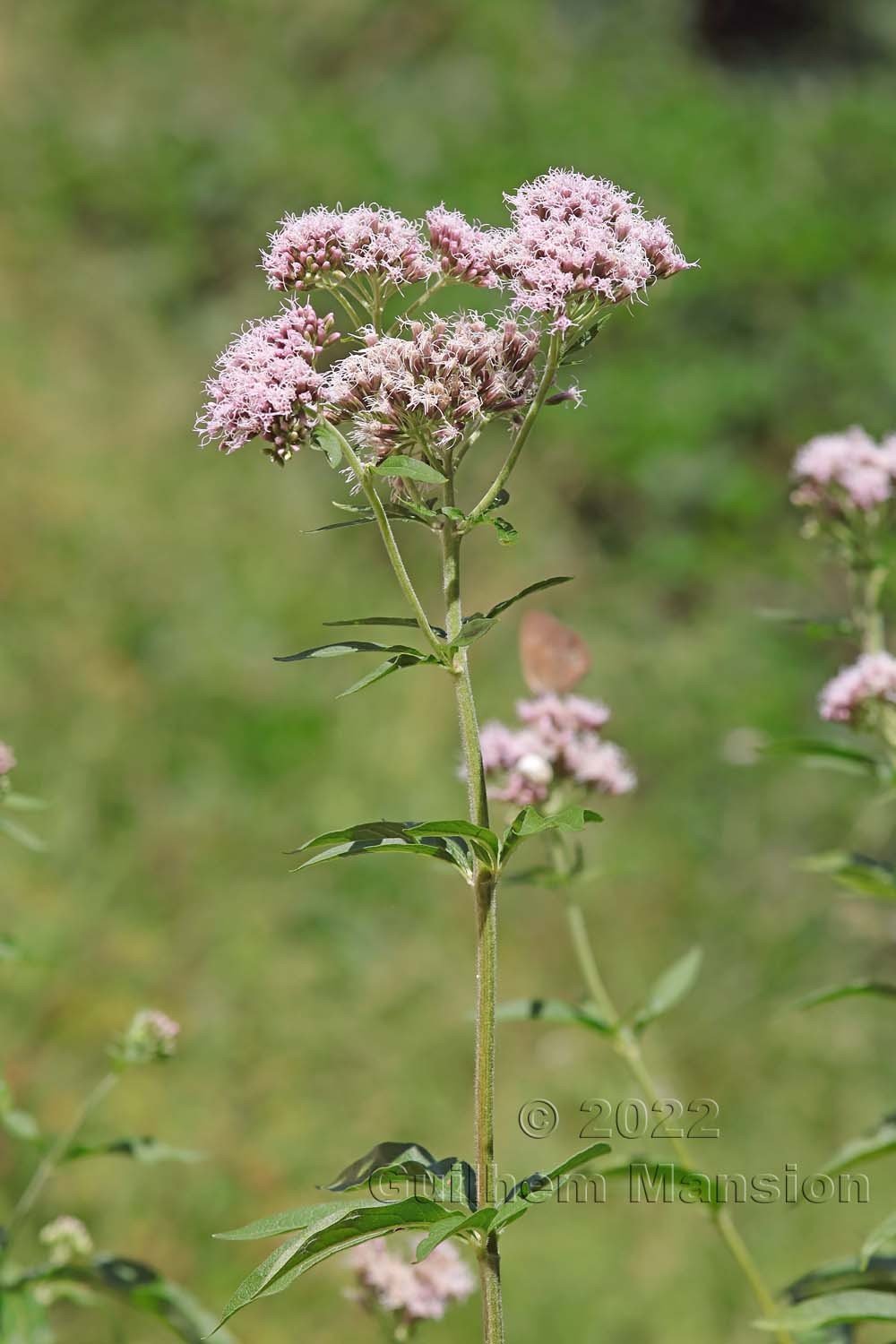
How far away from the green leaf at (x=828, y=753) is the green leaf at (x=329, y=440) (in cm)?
101

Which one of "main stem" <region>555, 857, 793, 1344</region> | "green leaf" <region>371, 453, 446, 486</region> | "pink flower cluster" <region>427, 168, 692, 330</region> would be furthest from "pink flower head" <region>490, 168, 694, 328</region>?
"main stem" <region>555, 857, 793, 1344</region>

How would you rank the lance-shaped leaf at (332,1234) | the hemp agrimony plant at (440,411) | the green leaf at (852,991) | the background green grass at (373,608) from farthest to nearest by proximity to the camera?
the background green grass at (373,608) < the green leaf at (852,991) < the hemp agrimony plant at (440,411) < the lance-shaped leaf at (332,1234)

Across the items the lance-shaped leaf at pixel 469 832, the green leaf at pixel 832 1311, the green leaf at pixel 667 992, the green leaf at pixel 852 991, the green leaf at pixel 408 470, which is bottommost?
the green leaf at pixel 832 1311

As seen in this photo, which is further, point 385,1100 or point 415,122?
point 415,122

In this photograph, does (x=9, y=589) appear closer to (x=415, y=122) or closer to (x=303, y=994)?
(x=303, y=994)

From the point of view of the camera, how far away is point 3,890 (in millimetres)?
4434

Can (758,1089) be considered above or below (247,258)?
below

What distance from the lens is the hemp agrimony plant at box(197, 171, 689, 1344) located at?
1414 mm

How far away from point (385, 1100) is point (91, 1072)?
3.09 ft

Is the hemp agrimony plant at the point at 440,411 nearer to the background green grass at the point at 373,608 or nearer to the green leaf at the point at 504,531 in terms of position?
the green leaf at the point at 504,531

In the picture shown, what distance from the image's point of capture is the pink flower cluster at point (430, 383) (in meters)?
1.58

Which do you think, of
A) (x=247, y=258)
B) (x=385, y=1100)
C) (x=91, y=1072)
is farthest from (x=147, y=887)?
(x=247, y=258)

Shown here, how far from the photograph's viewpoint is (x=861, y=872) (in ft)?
7.12

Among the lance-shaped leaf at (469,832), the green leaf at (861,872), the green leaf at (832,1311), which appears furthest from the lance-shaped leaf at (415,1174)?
the green leaf at (861,872)
